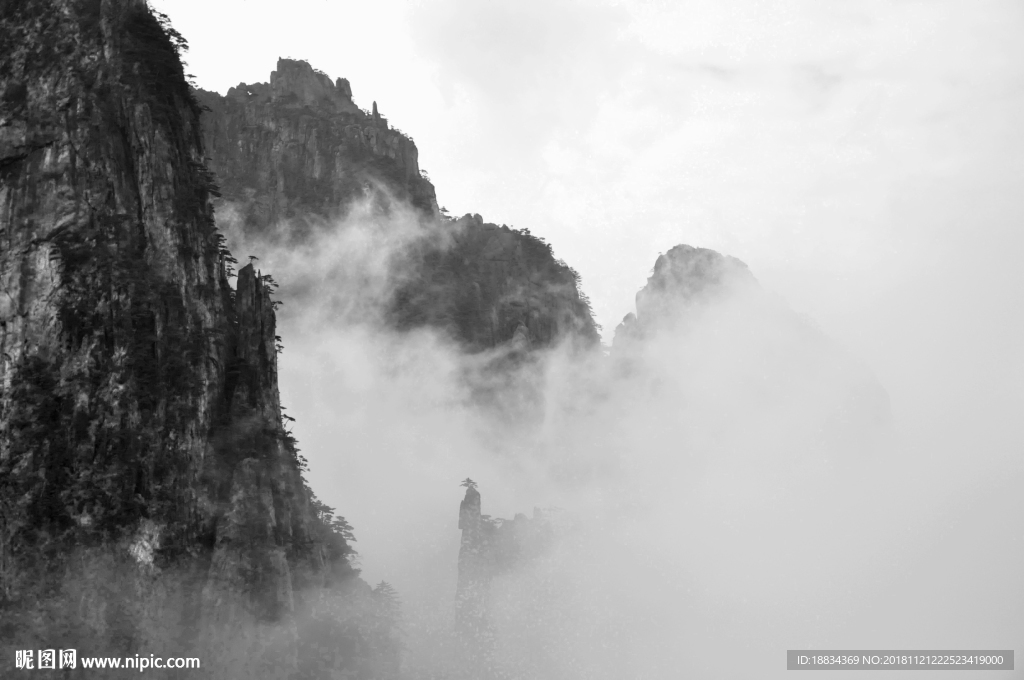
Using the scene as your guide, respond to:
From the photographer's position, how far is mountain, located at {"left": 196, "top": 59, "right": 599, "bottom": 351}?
11275 centimetres

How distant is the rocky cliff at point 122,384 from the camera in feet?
170

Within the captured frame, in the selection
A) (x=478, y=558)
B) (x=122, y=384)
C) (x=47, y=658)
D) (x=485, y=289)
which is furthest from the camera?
(x=485, y=289)

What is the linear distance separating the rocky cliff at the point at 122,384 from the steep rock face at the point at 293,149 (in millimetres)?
47482

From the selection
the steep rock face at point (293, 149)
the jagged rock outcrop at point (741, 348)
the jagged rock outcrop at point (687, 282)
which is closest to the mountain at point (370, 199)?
the steep rock face at point (293, 149)

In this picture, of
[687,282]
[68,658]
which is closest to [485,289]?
[687,282]

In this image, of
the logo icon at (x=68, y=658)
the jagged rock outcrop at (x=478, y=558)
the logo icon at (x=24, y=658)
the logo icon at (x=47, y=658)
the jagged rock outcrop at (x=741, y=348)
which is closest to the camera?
the logo icon at (x=24, y=658)

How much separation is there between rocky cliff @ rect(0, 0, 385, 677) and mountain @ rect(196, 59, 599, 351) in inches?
1882

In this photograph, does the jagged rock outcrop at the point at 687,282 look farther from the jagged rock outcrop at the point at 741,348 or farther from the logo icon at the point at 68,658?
the logo icon at the point at 68,658

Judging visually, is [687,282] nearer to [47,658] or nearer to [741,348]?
[741,348]

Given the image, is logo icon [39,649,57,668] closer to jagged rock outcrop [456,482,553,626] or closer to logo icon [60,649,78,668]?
logo icon [60,649,78,668]

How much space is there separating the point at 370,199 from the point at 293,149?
9570 millimetres

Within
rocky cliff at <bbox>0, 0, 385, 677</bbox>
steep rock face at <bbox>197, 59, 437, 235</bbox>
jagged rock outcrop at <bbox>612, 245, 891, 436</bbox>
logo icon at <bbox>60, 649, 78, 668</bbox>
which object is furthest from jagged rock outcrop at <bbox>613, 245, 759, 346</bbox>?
logo icon at <bbox>60, 649, 78, 668</bbox>

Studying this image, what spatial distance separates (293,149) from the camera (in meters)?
114

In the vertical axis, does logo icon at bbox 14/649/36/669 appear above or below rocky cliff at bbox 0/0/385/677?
below
